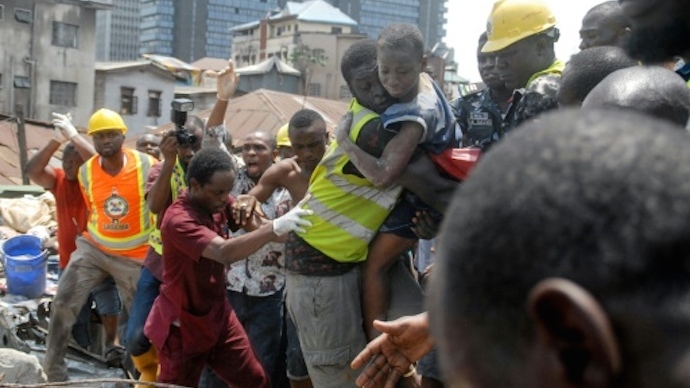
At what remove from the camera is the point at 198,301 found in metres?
4.40

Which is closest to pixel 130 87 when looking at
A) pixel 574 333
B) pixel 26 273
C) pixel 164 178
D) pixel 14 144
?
pixel 14 144

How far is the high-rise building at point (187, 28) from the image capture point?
8369cm

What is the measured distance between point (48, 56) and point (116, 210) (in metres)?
31.1

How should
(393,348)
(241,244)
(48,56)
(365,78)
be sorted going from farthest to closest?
(48,56)
(241,244)
(365,78)
(393,348)

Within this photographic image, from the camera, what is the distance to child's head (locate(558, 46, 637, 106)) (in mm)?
2605

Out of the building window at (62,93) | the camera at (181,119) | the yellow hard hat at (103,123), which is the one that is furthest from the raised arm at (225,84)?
the building window at (62,93)

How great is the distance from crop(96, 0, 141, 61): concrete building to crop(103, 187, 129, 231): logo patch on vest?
82.0 metres

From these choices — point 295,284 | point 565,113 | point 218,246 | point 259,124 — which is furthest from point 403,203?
point 259,124

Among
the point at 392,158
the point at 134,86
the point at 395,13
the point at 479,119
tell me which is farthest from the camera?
the point at 395,13

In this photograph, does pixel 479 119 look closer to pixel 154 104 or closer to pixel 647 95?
pixel 647 95

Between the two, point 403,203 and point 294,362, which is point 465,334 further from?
Answer: point 294,362

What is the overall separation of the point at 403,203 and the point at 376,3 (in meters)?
83.9

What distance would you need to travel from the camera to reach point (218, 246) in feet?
13.6

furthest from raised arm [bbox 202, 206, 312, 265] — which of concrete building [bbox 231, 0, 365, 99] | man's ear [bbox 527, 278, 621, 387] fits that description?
concrete building [bbox 231, 0, 365, 99]
